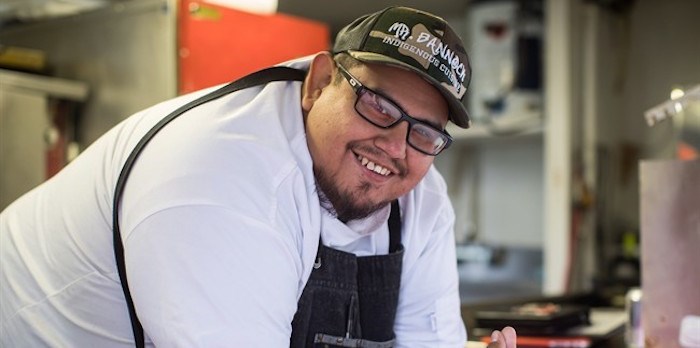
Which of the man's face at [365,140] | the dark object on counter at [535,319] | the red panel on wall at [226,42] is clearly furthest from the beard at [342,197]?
the red panel on wall at [226,42]

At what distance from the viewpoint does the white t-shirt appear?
0.80 meters

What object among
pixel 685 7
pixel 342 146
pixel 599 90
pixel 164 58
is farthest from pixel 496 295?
pixel 342 146

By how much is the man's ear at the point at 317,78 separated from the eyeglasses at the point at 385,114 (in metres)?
0.06

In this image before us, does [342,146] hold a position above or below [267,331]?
above

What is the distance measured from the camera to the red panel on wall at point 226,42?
6.70 ft

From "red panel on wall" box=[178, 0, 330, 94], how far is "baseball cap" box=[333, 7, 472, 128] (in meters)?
1.07

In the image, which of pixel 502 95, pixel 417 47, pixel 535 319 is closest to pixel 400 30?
pixel 417 47

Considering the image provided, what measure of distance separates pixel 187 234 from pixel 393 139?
26 centimetres

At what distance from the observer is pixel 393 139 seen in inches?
36.1

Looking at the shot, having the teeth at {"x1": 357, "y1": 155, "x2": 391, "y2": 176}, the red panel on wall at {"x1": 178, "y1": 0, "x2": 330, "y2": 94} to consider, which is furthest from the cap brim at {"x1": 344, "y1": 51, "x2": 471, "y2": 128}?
the red panel on wall at {"x1": 178, "y1": 0, "x2": 330, "y2": 94}

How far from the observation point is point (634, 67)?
3285mm

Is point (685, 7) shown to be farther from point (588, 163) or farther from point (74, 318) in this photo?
point (74, 318)

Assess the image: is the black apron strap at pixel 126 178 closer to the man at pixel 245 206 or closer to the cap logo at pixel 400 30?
the man at pixel 245 206

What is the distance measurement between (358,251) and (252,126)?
28 cm
